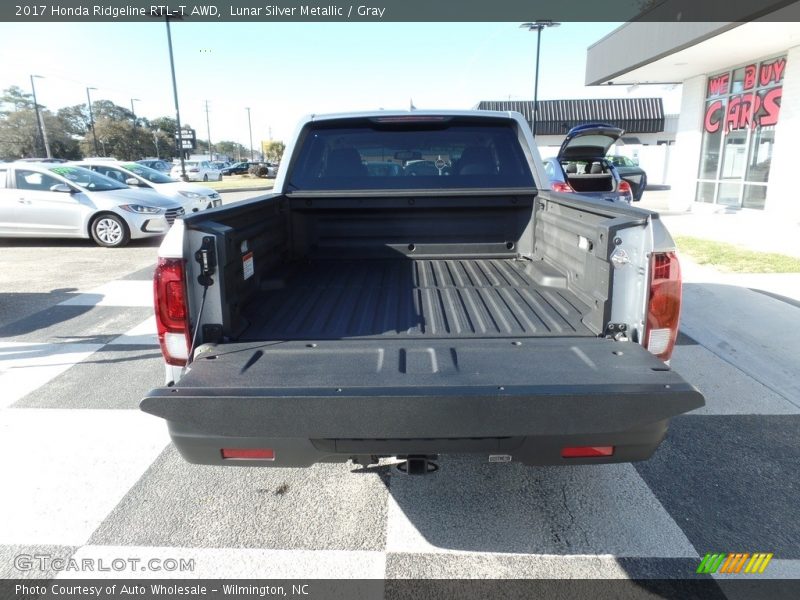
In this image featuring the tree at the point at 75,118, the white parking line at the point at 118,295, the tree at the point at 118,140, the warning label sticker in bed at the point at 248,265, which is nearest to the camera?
the warning label sticker in bed at the point at 248,265

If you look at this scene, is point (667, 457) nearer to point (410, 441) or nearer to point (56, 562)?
point (410, 441)

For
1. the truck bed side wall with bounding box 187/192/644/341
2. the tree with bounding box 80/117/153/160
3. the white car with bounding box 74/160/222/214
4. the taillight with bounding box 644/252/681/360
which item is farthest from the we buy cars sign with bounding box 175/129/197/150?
the tree with bounding box 80/117/153/160

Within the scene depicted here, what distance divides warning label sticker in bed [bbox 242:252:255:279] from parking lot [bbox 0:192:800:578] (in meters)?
1.19

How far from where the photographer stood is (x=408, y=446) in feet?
6.68

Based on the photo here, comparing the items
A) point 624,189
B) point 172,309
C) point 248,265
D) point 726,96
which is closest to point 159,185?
point 624,189

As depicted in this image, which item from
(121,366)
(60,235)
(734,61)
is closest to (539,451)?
(121,366)

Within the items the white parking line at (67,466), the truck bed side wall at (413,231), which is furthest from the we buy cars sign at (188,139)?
the white parking line at (67,466)

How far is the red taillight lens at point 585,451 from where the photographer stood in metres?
2.07

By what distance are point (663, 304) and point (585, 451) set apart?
76cm

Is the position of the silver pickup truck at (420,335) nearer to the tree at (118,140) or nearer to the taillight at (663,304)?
the taillight at (663,304)

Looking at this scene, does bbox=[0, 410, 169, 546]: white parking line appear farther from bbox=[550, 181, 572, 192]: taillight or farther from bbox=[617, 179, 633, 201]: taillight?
bbox=[617, 179, 633, 201]: taillight

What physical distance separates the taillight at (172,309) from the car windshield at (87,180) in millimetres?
10190

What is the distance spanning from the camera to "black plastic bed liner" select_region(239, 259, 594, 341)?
2.63m

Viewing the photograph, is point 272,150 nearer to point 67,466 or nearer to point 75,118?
point 75,118
